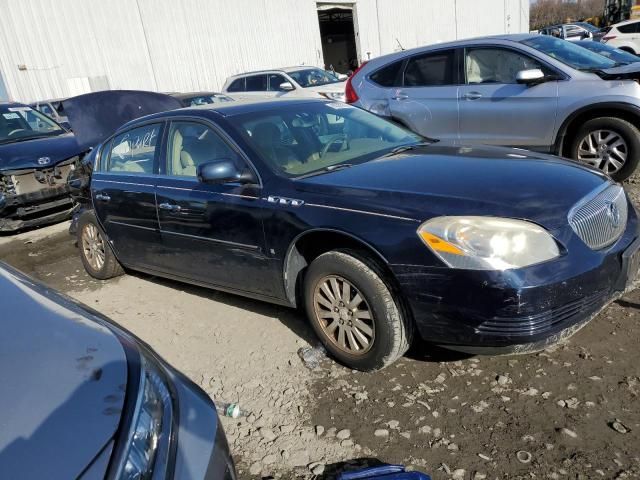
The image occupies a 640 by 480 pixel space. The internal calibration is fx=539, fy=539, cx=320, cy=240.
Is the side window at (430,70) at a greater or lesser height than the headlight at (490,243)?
greater

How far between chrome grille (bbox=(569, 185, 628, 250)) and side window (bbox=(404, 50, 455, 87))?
13.5ft

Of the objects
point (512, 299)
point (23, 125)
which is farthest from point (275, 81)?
point (512, 299)

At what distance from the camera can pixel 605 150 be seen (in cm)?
582

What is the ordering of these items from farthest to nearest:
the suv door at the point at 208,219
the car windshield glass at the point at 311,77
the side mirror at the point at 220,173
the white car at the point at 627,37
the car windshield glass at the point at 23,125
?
the white car at the point at 627,37, the car windshield glass at the point at 311,77, the car windshield glass at the point at 23,125, the suv door at the point at 208,219, the side mirror at the point at 220,173

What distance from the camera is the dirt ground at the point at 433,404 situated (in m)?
2.38

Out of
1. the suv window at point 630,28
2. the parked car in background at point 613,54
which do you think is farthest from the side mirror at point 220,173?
the suv window at point 630,28

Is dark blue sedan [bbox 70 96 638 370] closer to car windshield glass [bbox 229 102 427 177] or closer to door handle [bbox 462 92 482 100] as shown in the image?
car windshield glass [bbox 229 102 427 177]

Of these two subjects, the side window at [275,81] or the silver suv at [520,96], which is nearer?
the silver suv at [520,96]

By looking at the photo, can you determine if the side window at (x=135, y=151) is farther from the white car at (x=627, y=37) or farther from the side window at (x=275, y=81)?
the white car at (x=627, y=37)

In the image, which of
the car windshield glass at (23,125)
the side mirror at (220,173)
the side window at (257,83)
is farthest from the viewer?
the side window at (257,83)

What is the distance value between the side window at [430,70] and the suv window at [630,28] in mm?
15850

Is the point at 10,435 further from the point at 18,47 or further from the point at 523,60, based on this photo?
the point at 18,47

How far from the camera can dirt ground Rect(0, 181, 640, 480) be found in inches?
93.5

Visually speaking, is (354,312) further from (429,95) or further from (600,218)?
(429,95)
